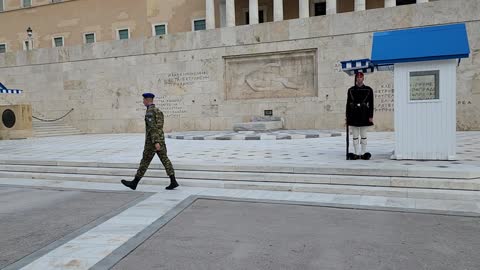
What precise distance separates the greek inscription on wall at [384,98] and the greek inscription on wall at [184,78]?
333 inches

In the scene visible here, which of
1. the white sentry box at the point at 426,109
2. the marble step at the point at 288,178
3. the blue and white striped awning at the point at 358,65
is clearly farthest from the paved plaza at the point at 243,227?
the blue and white striped awning at the point at 358,65

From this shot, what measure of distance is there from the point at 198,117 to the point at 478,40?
13.2m

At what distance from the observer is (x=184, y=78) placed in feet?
67.5

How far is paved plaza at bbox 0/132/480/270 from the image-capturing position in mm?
3932

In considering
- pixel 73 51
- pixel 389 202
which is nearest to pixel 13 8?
pixel 73 51

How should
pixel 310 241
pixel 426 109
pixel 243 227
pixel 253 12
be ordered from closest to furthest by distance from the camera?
1. pixel 310 241
2. pixel 243 227
3. pixel 426 109
4. pixel 253 12

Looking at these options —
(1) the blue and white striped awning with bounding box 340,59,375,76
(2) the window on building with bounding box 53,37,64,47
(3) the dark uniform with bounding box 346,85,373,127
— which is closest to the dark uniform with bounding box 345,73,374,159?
(3) the dark uniform with bounding box 346,85,373,127

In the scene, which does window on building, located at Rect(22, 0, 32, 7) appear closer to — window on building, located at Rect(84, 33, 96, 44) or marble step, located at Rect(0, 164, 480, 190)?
window on building, located at Rect(84, 33, 96, 44)

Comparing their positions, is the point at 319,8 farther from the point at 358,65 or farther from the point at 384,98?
the point at 358,65

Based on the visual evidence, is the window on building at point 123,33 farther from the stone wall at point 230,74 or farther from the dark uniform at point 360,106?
the dark uniform at point 360,106

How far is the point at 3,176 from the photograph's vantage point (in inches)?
392

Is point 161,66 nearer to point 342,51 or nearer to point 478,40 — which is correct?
point 342,51

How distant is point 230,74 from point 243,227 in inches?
Result: 612

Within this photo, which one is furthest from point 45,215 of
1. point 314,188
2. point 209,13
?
point 209,13
